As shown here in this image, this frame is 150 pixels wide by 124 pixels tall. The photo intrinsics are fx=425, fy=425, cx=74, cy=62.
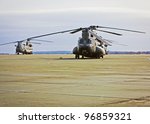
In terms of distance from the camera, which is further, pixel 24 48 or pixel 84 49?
pixel 24 48

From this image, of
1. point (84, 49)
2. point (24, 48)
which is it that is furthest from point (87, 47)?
point (24, 48)

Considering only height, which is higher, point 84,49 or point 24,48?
point 84,49

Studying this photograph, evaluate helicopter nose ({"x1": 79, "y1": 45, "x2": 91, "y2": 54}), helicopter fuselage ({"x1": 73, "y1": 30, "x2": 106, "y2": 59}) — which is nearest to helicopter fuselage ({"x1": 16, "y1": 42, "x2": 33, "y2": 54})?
helicopter fuselage ({"x1": 73, "y1": 30, "x2": 106, "y2": 59})

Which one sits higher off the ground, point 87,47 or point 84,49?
point 87,47

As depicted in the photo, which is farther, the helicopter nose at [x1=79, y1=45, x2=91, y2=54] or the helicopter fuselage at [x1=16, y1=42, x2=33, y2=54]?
the helicopter fuselage at [x1=16, y1=42, x2=33, y2=54]

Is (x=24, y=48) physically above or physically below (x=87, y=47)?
below

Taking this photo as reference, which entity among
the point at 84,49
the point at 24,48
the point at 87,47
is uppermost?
the point at 87,47

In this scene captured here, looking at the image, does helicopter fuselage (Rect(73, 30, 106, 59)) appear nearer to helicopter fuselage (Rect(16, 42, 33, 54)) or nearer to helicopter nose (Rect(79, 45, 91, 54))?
helicopter nose (Rect(79, 45, 91, 54))

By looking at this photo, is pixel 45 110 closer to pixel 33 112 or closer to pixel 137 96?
pixel 33 112

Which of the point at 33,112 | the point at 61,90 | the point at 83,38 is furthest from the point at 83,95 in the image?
the point at 83,38

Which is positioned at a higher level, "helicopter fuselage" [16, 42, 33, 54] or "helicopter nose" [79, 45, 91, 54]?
"helicopter nose" [79, 45, 91, 54]

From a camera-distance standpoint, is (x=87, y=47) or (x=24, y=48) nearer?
(x=87, y=47)

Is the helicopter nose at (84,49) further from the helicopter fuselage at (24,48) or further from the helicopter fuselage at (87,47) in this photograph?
the helicopter fuselage at (24,48)

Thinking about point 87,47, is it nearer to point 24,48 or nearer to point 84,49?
point 84,49
